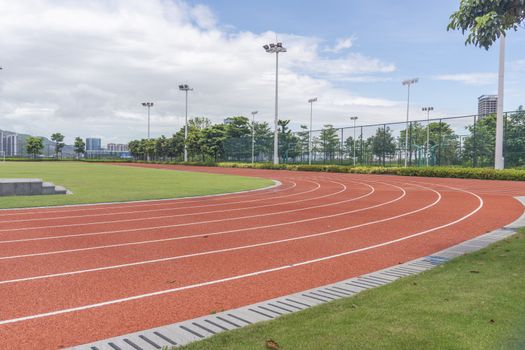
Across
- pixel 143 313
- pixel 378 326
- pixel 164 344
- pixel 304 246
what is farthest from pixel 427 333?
pixel 304 246

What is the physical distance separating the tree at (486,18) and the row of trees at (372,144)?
114 feet

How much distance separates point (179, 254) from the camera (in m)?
7.68

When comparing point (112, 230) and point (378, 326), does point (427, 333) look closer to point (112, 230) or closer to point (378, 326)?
point (378, 326)

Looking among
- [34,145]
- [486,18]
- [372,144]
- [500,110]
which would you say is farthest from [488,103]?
[34,145]

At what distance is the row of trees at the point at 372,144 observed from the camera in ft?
126

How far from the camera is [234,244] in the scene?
8.52m

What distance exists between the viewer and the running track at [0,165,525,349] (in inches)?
191

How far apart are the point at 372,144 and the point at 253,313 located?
147ft

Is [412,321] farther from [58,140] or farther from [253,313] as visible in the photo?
[58,140]

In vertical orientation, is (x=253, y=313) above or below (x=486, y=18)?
below

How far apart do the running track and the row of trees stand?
26.3 m

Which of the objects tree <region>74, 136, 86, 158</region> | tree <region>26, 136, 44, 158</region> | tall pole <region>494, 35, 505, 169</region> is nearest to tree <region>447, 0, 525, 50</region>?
tall pole <region>494, 35, 505, 169</region>

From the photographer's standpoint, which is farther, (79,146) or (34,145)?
(79,146)

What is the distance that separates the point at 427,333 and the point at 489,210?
11372mm
